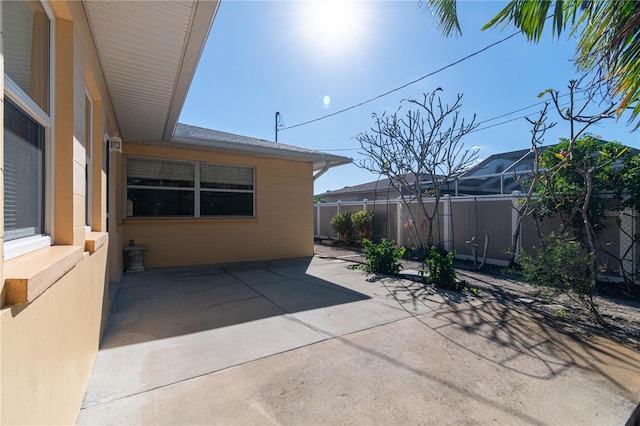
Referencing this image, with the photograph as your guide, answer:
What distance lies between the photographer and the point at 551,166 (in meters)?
6.72

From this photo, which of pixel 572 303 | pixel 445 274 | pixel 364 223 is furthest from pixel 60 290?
pixel 364 223

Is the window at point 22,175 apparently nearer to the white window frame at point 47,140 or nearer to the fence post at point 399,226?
the white window frame at point 47,140

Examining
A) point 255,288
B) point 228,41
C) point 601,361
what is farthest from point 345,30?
point 601,361

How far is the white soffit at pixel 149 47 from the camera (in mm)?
2910

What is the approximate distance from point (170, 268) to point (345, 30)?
711cm

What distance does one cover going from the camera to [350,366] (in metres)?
2.90

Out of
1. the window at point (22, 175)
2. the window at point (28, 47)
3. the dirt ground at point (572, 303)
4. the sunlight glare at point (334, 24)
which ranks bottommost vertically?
the dirt ground at point (572, 303)

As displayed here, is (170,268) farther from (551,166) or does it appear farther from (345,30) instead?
(551,166)

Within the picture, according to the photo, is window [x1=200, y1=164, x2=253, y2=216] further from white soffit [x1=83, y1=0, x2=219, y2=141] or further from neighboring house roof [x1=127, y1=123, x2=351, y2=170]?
white soffit [x1=83, y1=0, x2=219, y2=141]

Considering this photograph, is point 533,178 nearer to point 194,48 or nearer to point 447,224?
point 447,224

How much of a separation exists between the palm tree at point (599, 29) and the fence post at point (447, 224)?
553 cm

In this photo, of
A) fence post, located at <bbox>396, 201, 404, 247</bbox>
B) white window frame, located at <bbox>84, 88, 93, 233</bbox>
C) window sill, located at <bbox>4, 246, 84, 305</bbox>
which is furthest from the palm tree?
fence post, located at <bbox>396, 201, 404, 247</bbox>

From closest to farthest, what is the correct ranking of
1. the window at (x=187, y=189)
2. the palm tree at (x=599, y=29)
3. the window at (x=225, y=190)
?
the palm tree at (x=599, y=29) → the window at (x=187, y=189) → the window at (x=225, y=190)

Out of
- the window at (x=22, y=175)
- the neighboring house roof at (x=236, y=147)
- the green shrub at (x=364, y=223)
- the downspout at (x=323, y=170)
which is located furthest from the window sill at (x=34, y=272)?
the green shrub at (x=364, y=223)
